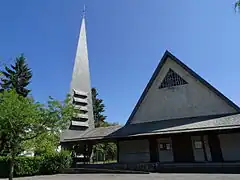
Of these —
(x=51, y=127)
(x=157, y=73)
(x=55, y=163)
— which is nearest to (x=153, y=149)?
(x=157, y=73)

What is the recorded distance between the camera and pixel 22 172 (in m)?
15.6

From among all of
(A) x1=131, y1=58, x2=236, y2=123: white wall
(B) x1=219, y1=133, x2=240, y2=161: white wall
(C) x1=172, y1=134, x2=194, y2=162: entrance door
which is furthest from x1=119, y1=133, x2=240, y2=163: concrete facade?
(A) x1=131, y1=58, x2=236, y2=123: white wall

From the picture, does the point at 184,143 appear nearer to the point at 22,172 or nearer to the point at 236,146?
the point at 236,146

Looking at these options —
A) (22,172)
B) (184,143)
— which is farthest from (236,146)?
(22,172)

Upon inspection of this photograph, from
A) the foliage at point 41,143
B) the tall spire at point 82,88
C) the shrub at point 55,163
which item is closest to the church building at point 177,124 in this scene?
the shrub at point 55,163

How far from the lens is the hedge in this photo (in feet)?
50.0

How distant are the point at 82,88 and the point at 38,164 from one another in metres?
11.4

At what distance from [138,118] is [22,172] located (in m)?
10.1

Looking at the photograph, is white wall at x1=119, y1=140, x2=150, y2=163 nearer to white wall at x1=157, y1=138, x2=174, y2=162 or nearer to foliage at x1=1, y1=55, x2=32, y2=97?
white wall at x1=157, y1=138, x2=174, y2=162

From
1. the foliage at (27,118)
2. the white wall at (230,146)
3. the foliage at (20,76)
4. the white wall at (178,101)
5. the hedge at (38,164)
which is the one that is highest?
the foliage at (20,76)

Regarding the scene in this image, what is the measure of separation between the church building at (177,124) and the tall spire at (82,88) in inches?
102

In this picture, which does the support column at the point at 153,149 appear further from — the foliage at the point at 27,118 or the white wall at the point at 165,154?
the foliage at the point at 27,118

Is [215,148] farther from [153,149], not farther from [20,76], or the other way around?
[20,76]

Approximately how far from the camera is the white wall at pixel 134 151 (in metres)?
19.1
